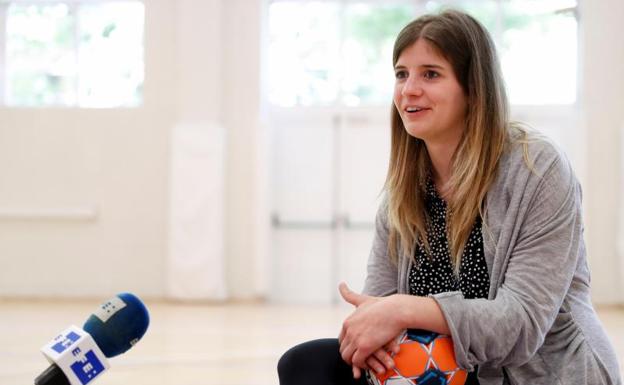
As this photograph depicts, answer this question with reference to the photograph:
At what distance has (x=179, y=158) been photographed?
23.5 ft

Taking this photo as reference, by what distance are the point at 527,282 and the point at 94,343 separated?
0.87 metres

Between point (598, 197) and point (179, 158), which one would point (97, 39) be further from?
point (598, 197)

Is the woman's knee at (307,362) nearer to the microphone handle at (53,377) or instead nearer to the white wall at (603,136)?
the microphone handle at (53,377)

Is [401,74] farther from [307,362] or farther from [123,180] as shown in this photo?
[123,180]

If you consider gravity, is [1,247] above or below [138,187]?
below

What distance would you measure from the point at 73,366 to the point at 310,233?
20.1ft

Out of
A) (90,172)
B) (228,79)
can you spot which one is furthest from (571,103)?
(90,172)

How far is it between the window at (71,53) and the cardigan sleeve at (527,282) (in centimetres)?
647

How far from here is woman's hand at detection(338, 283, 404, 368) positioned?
1570 millimetres

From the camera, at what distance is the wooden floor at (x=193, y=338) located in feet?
12.4

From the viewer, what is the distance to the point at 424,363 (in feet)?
5.11

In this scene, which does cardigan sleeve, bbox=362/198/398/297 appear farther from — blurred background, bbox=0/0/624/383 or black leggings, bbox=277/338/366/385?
blurred background, bbox=0/0/624/383

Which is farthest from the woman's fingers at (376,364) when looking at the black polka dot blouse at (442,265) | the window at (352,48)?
the window at (352,48)

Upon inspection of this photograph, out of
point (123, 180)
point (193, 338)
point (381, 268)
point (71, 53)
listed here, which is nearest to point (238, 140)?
point (123, 180)
